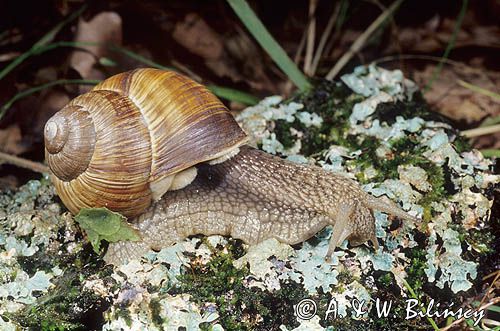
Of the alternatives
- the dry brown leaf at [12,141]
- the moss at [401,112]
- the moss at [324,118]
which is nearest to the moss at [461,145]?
the moss at [401,112]

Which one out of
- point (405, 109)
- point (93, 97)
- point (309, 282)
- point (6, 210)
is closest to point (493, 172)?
point (405, 109)

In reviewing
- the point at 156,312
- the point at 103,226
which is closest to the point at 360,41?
the point at 103,226

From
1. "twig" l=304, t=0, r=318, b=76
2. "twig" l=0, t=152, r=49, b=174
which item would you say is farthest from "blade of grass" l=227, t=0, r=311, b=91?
"twig" l=0, t=152, r=49, b=174

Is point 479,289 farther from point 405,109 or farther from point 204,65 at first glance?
point 204,65

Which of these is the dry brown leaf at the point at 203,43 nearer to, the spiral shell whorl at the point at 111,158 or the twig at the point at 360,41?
the twig at the point at 360,41

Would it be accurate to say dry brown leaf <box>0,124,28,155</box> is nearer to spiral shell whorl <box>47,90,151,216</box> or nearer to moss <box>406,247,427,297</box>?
spiral shell whorl <box>47,90,151,216</box>

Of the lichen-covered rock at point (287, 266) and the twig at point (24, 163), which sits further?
the twig at point (24, 163)

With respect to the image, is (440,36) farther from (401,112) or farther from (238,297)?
(238,297)
